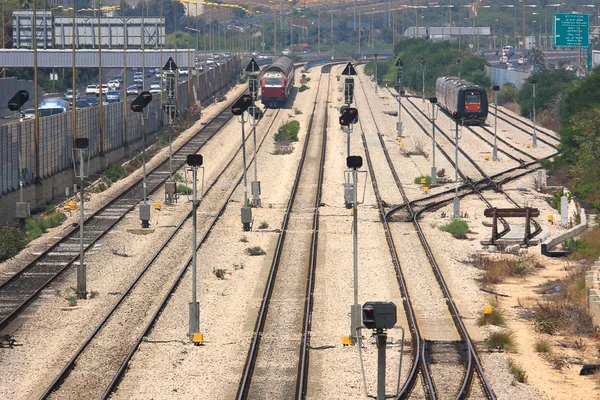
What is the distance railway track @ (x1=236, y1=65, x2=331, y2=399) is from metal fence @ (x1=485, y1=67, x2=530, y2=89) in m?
59.1

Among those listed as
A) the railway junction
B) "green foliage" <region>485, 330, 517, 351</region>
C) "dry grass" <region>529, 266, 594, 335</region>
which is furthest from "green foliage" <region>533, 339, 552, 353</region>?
"dry grass" <region>529, 266, 594, 335</region>

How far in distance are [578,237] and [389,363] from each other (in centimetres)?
1667

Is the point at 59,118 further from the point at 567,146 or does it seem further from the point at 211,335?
the point at 211,335

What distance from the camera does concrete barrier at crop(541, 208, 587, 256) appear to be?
37344 mm

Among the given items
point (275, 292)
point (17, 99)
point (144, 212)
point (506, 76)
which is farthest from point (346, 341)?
point (506, 76)

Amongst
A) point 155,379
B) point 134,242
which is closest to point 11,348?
point 155,379

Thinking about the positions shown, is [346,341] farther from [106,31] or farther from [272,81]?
[106,31]

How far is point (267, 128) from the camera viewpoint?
8106cm

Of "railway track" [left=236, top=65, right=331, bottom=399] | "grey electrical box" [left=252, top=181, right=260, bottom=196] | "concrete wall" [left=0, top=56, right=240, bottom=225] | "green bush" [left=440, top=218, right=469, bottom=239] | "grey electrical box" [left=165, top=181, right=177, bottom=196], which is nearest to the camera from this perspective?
"railway track" [left=236, top=65, right=331, bottom=399]

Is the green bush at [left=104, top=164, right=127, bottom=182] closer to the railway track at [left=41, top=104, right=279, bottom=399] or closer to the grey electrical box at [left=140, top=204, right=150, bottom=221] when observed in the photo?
the railway track at [left=41, top=104, right=279, bottom=399]

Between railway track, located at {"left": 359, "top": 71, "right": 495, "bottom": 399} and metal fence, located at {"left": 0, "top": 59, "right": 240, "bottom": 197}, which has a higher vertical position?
metal fence, located at {"left": 0, "top": 59, "right": 240, "bottom": 197}

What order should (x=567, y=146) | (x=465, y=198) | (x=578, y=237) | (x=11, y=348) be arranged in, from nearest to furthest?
(x=11, y=348), (x=578, y=237), (x=465, y=198), (x=567, y=146)

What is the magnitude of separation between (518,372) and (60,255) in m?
18.3

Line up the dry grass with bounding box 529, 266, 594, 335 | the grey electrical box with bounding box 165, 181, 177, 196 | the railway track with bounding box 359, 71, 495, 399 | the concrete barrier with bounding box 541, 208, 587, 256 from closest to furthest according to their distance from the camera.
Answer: the railway track with bounding box 359, 71, 495, 399, the dry grass with bounding box 529, 266, 594, 335, the concrete barrier with bounding box 541, 208, 587, 256, the grey electrical box with bounding box 165, 181, 177, 196
